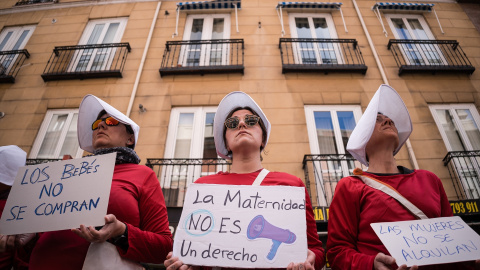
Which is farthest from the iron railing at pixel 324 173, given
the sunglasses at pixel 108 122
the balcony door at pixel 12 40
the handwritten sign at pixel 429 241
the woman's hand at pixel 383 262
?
the balcony door at pixel 12 40

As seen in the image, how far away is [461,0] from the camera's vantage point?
895cm

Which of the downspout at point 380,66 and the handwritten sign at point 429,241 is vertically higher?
the downspout at point 380,66

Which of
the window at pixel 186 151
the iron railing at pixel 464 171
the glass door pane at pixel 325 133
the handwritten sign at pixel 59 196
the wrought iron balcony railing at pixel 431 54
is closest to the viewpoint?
the handwritten sign at pixel 59 196

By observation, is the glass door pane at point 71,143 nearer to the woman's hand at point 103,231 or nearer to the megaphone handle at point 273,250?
the woman's hand at point 103,231

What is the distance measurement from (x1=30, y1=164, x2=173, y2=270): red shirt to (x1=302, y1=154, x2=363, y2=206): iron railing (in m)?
4.10

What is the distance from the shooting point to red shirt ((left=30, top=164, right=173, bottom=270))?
157 cm

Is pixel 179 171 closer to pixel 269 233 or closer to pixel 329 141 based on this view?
pixel 329 141

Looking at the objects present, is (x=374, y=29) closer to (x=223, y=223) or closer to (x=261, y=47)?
(x=261, y=47)

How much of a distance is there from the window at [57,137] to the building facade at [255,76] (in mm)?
33

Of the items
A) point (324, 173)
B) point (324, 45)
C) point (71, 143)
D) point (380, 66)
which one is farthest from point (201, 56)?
point (380, 66)

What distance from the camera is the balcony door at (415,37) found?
7.51 m

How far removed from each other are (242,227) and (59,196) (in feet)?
4.26

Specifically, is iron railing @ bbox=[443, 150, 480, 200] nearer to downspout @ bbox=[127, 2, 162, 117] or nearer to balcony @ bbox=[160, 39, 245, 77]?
balcony @ bbox=[160, 39, 245, 77]

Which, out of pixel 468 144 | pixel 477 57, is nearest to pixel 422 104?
pixel 468 144
